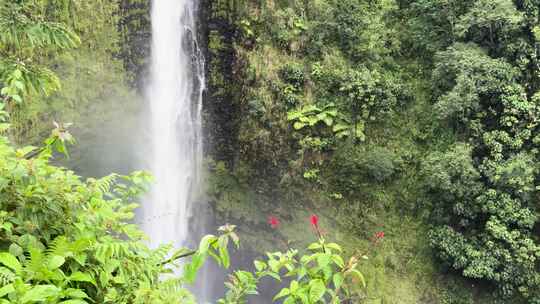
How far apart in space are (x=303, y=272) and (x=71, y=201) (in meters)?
1.25

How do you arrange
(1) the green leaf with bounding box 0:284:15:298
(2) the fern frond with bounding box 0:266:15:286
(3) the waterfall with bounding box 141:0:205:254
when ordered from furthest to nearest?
(3) the waterfall with bounding box 141:0:205:254, (2) the fern frond with bounding box 0:266:15:286, (1) the green leaf with bounding box 0:284:15:298

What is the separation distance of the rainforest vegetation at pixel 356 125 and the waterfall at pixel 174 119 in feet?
1.24

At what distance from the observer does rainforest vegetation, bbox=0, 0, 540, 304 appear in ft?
32.2

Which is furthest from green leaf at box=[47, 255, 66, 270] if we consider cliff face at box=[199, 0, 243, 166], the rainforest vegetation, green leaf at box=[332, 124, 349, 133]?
cliff face at box=[199, 0, 243, 166]

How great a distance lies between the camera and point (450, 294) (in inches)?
411

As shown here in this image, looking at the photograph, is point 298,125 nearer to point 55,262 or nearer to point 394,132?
point 394,132

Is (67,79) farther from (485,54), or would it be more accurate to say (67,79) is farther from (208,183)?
(485,54)

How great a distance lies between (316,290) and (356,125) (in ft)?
32.8

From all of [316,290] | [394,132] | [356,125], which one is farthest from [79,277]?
[394,132]

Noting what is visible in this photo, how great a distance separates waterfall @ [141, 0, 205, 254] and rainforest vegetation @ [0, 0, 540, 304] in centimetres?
38

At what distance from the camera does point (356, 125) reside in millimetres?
11648

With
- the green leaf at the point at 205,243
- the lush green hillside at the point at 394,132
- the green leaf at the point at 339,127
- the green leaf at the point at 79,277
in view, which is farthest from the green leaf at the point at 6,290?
the green leaf at the point at 339,127

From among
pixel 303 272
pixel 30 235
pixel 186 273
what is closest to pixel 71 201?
pixel 30 235

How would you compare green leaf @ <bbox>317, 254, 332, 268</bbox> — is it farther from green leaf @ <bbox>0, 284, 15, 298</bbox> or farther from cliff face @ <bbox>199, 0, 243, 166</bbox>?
cliff face @ <bbox>199, 0, 243, 166</bbox>
